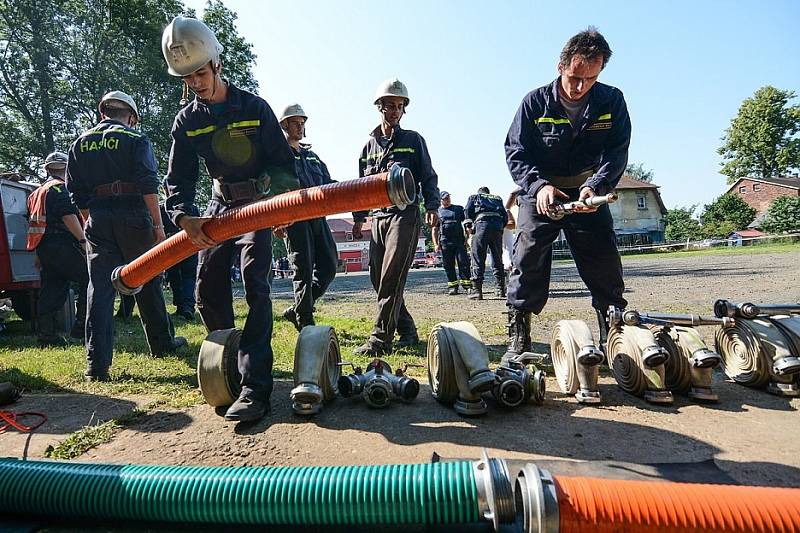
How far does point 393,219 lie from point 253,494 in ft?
10.3

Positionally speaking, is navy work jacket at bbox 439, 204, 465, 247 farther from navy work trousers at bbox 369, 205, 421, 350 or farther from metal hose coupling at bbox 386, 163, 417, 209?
metal hose coupling at bbox 386, 163, 417, 209

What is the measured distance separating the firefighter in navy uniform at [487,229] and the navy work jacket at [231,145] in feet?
21.4

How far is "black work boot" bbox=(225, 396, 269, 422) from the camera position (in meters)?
2.43

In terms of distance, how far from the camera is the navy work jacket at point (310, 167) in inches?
214

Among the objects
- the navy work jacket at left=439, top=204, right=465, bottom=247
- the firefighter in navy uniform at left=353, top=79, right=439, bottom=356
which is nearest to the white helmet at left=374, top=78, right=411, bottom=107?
the firefighter in navy uniform at left=353, top=79, right=439, bottom=356

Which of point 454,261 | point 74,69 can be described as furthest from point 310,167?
point 74,69

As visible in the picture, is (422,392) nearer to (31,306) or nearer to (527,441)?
(527,441)

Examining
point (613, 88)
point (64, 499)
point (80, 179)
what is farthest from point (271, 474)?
point (80, 179)

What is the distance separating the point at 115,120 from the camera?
4250 millimetres

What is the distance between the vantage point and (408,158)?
4492 mm

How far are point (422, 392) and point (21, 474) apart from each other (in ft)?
6.75

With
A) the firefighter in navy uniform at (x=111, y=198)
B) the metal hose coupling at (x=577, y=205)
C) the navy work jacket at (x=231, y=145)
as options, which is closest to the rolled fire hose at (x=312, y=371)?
the navy work jacket at (x=231, y=145)

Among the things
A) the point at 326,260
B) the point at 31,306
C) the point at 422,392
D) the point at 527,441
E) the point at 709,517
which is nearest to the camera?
the point at 709,517

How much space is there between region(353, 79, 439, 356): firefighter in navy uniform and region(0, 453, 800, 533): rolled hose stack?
2638 millimetres
